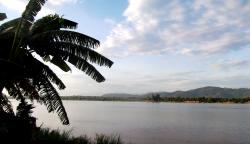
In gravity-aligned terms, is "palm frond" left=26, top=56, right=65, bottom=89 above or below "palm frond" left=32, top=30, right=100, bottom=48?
below

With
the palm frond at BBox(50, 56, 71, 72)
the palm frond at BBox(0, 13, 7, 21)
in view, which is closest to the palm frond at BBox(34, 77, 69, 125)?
the palm frond at BBox(50, 56, 71, 72)

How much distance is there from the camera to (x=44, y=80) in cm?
1366

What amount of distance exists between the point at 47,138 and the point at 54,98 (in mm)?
3878

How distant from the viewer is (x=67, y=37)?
1316 centimetres

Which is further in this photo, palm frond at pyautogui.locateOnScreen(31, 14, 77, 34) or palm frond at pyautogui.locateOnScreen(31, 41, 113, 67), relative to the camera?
palm frond at pyautogui.locateOnScreen(31, 14, 77, 34)

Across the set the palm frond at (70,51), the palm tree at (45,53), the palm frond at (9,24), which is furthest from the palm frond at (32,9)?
the palm frond at (9,24)

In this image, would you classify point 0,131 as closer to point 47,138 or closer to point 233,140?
point 47,138

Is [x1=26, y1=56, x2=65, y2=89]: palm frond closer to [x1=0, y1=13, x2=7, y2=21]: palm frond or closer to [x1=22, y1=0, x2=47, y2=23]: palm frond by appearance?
[x1=22, y1=0, x2=47, y2=23]: palm frond

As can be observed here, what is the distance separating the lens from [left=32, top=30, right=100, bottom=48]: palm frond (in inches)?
508

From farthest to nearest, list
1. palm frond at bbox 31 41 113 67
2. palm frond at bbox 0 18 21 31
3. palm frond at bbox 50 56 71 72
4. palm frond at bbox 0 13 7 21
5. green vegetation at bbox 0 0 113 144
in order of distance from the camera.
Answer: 1. palm frond at bbox 0 13 7 21
2. palm frond at bbox 0 18 21 31
3. palm frond at bbox 50 56 71 72
4. palm frond at bbox 31 41 113 67
5. green vegetation at bbox 0 0 113 144

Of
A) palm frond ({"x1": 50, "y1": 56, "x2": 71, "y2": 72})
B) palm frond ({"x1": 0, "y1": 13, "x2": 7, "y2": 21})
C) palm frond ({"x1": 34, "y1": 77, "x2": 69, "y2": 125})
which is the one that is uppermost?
palm frond ({"x1": 0, "y1": 13, "x2": 7, "y2": 21})

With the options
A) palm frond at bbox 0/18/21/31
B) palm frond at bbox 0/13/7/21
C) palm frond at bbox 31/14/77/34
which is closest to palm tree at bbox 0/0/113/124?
palm frond at bbox 31/14/77/34

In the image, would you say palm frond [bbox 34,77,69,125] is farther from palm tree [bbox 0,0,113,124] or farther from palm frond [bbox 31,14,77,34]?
palm frond [bbox 31,14,77,34]

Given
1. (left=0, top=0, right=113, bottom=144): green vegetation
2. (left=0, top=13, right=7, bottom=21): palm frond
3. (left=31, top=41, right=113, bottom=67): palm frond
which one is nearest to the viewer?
(left=0, top=0, right=113, bottom=144): green vegetation
